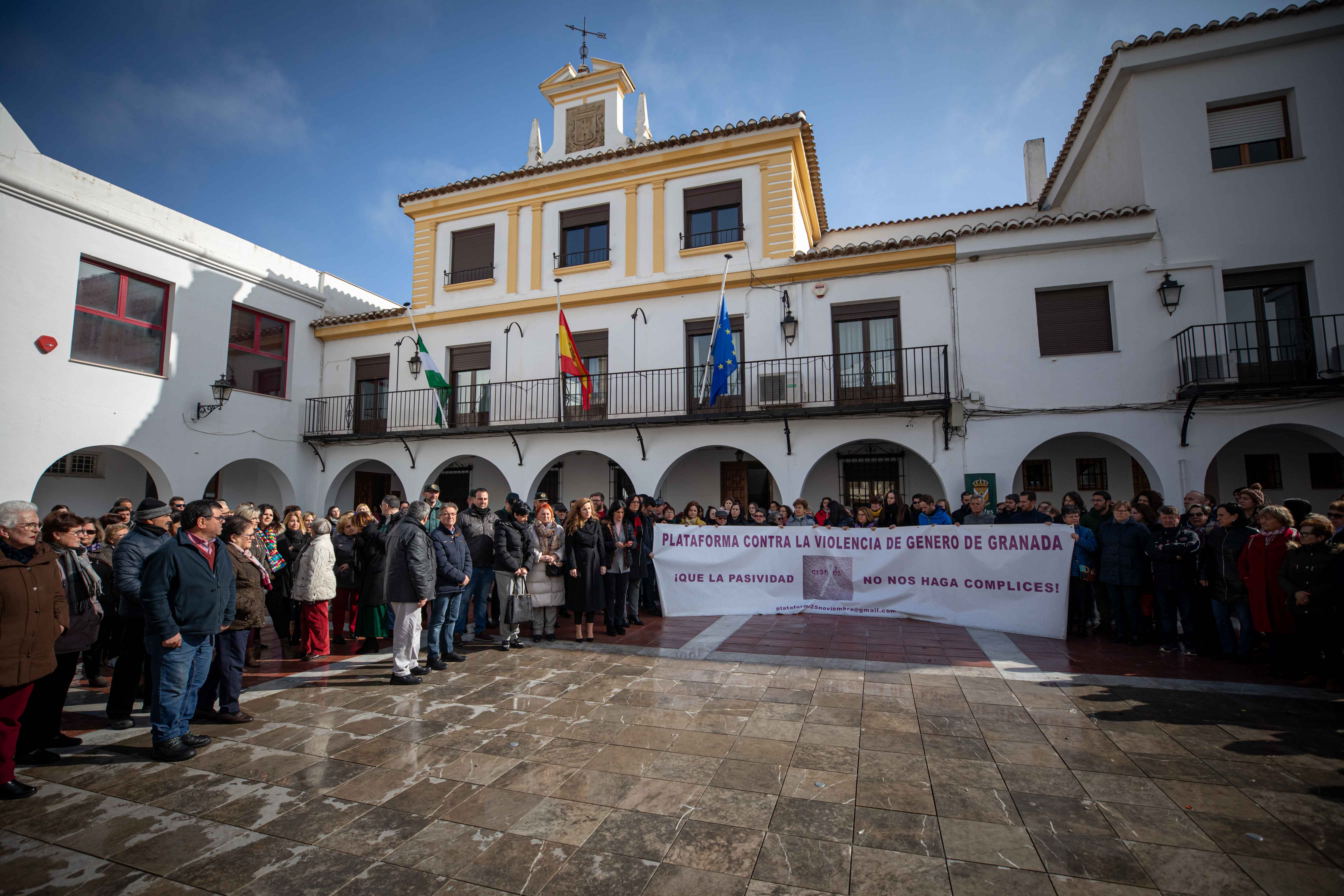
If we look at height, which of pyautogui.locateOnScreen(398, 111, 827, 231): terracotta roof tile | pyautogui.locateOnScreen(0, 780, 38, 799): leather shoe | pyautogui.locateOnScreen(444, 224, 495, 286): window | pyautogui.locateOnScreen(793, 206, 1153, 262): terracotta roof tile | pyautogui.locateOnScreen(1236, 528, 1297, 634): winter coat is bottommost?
pyautogui.locateOnScreen(0, 780, 38, 799): leather shoe

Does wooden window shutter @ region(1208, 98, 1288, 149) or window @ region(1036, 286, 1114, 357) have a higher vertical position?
wooden window shutter @ region(1208, 98, 1288, 149)

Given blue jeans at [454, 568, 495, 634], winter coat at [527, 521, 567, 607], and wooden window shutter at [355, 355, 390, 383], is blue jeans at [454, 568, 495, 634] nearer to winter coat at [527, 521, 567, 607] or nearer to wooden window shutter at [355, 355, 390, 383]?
winter coat at [527, 521, 567, 607]

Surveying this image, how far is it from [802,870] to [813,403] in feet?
32.2

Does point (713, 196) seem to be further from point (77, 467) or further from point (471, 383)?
point (77, 467)

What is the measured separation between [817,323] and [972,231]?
316 cm

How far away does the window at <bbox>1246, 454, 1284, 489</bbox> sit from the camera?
35.4 ft

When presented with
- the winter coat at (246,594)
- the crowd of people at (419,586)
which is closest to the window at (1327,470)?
the crowd of people at (419,586)

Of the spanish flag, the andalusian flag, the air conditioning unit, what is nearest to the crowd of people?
the air conditioning unit

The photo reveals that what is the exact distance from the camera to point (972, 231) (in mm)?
11305

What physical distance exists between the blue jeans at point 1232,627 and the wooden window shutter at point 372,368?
15952 mm

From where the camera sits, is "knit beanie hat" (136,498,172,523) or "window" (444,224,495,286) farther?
"window" (444,224,495,286)

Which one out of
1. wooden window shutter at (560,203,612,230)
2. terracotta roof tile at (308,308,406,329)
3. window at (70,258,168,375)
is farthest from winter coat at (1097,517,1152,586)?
window at (70,258,168,375)

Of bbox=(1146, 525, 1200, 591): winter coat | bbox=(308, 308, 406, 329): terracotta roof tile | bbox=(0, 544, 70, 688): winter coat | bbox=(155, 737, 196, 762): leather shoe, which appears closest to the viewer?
bbox=(0, 544, 70, 688): winter coat

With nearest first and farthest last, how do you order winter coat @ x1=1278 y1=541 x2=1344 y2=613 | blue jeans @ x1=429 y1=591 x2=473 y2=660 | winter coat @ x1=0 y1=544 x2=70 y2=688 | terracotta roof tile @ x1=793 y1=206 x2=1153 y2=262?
winter coat @ x1=0 y1=544 x2=70 y2=688 → winter coat @ x1=1278 y1=541 x2=1344 y2=613 → blue jeans @ x1=429 y1=591 x2=473 y2=660 → terracotta roof tile @ x1=793 y1=206 x2=1153 y2=262
